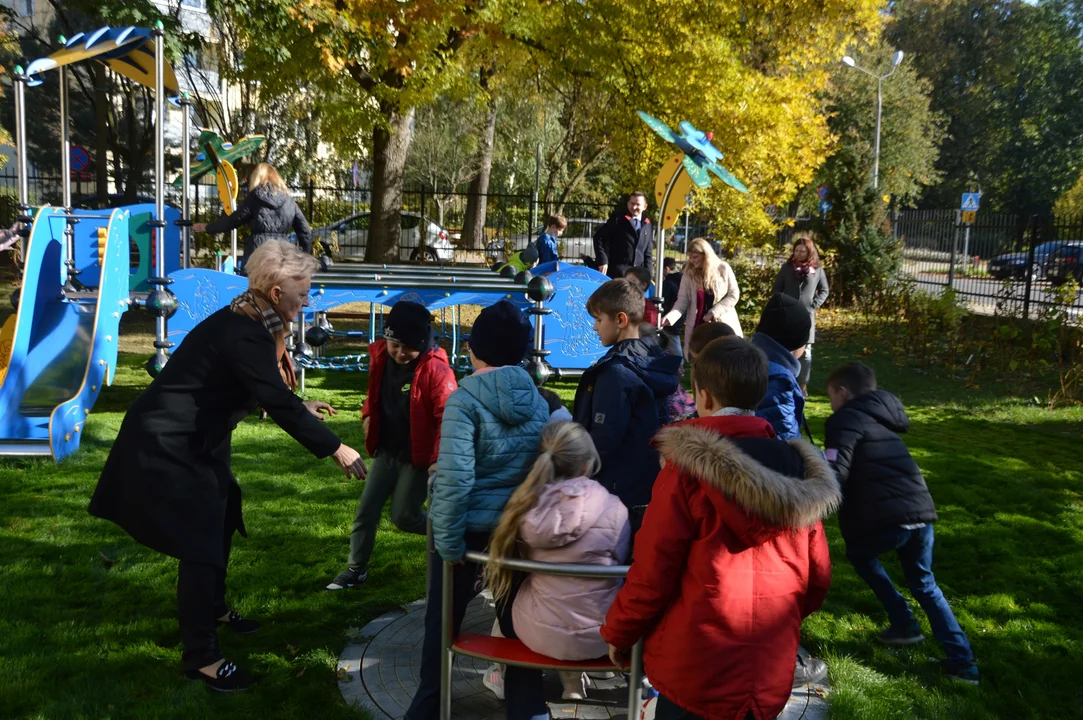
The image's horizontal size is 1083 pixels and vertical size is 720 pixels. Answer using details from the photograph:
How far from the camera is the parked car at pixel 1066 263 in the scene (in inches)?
590

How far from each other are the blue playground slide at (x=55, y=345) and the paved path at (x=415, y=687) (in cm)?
348

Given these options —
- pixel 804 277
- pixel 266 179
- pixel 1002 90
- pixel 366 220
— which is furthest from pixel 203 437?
pixel 1002 90

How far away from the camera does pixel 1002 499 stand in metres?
6.73

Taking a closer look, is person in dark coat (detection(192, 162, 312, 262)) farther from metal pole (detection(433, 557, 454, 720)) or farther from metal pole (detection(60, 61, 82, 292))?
metal pole (detection(433, 557, 454, 720))

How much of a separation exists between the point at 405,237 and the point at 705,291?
57.5 ft

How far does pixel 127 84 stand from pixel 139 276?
11.4 meters

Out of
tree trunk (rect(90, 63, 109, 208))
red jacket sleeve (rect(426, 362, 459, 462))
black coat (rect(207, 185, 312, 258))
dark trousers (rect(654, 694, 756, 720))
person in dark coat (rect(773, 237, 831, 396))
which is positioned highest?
tree trunk (rect(90, 63, 109, 208))

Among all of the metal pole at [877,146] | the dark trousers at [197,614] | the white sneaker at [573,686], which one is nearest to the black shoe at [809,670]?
the white sneaker at [573,686]

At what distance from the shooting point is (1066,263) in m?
15.9

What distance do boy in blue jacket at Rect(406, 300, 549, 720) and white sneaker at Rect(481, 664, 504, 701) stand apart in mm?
467

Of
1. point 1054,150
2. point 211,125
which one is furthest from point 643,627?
point 1054,150

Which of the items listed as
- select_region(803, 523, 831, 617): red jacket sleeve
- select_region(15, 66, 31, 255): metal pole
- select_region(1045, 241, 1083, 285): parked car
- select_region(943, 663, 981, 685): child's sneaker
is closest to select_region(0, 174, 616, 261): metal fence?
select_region(1045, 241, 1083, 285): parked car

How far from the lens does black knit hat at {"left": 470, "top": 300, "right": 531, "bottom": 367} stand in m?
3.21

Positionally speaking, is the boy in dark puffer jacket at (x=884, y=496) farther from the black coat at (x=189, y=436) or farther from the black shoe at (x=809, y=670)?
the black coat at (x=189, y=436)
